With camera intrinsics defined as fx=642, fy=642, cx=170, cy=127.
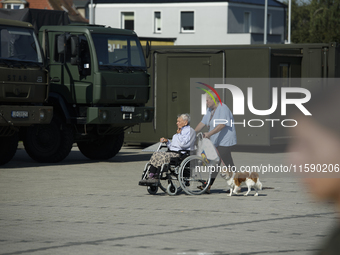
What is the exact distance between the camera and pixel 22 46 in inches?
522

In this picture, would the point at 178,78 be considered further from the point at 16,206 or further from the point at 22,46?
the point at 16,206

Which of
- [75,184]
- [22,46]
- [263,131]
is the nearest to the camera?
[75,184]

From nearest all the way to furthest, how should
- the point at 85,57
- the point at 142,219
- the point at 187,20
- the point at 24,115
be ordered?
the point at 142,219, the point at 24,115, the point at 85,57, the point at 187,20

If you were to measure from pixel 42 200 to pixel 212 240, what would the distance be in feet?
12.0

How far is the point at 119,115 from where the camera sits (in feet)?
46.7

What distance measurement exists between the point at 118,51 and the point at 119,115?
1.44 meters

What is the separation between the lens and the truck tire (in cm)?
1366

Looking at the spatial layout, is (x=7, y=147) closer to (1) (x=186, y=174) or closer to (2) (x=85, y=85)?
(2) (x=85, y=85)

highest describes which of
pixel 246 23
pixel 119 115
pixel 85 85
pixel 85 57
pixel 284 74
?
pixel 246 23

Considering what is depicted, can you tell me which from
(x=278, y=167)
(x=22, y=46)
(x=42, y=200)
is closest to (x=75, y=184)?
(x=42, y=200)

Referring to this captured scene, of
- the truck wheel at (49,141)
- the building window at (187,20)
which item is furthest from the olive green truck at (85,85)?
the building window at (187,20)

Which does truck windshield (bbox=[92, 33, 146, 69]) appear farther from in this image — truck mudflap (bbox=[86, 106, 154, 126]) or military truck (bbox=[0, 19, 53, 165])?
military truck (bbox=[0, 19, 53, 165])

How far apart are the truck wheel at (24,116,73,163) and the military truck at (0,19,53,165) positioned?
51cm

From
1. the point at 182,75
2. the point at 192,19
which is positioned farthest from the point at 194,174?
the point at 192,19
